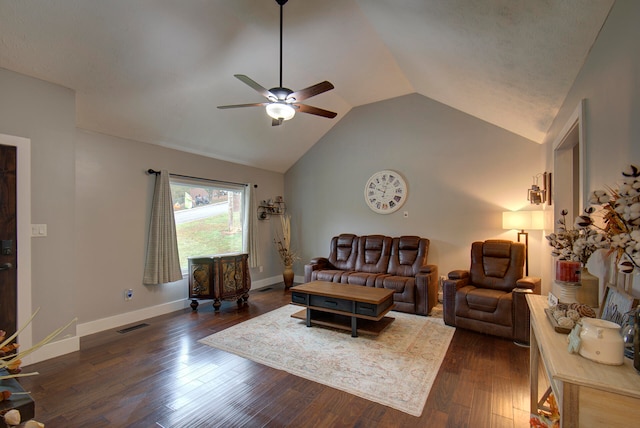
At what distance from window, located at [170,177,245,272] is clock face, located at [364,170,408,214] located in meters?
2.46

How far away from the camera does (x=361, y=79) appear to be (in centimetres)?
452

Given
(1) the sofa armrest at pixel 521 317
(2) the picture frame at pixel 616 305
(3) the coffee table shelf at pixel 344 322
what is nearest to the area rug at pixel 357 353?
(3) the coffee table shelf at pixel 344 322

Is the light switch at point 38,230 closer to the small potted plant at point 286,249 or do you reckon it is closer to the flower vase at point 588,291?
the small potted plant at point 286,249

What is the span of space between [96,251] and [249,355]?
2397mm

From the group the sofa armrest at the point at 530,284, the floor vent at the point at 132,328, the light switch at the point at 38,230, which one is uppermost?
the light switch at the point at 38,230

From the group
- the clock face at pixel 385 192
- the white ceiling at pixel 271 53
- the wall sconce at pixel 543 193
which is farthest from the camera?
the clock face at pixel 385 192

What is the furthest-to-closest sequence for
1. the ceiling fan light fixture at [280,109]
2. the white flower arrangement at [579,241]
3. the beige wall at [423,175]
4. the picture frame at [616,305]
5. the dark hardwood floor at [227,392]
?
the beige wall at [423,175] → the ceiling fan light fixture at [280,109] → the dark hardwood floor at [227,392] → the white flower arrangement at [579,241] → the picture frame at [616,305]

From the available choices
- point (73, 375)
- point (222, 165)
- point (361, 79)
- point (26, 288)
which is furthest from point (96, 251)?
point (361, 79)

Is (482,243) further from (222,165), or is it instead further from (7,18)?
(7,18)

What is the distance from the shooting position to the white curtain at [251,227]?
564cm

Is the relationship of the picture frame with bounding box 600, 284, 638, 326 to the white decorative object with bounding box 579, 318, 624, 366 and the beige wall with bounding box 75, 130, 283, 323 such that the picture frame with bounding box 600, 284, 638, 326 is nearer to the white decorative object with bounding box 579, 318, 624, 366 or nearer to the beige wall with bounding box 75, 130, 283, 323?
the white decorative object with bounding box 579, 318, 624, 366

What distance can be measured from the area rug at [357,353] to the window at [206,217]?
1.78m

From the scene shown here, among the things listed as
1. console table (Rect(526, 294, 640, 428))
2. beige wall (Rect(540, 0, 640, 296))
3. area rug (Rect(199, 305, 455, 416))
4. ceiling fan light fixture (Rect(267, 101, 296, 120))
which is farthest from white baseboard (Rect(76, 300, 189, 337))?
beige wall (Rect(540, 0, 640, 296))

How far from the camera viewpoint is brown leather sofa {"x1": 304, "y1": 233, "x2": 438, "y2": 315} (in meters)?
4.16
